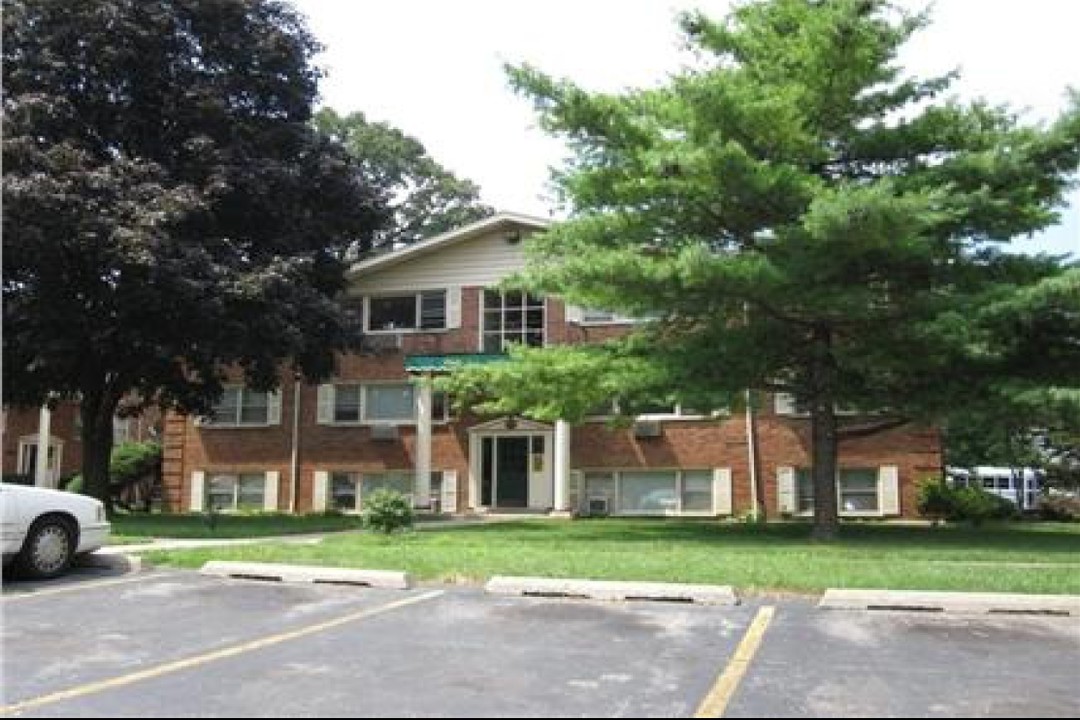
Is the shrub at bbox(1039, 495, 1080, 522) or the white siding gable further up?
the white siding gable

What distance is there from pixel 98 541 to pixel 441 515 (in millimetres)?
15373

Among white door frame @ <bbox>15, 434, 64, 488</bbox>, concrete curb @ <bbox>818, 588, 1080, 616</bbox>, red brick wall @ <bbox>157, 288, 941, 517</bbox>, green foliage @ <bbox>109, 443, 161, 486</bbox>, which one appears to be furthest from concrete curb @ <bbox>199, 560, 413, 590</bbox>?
white door frame @ <bbox>15, 434, 64, 488</bbox>

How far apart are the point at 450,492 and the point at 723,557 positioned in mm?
17987

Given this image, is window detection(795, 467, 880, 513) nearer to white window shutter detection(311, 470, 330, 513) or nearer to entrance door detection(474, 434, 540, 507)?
entrance door detection(474, 434, 540, 507)

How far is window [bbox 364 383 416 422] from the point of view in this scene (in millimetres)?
33000

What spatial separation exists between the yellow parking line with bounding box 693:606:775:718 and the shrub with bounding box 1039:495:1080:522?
2420cm

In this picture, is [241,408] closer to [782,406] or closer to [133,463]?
Result: [133,463]

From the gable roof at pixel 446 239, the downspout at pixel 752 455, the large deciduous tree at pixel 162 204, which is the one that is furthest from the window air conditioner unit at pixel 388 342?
the downspout at pixel 752 455

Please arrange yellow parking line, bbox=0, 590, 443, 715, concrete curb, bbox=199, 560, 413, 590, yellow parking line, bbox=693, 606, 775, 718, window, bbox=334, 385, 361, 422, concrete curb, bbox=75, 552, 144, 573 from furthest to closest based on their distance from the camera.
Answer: window, bbox=334, 385, 361, 422, concrete curb, bbox=75, 552, 144, 573, concrete curb, bbox=199, 560, 413, 590, yellow parking line, bbox=0, 590, 443, 715, yellow parking line, bbox=693, 606, 775, 718

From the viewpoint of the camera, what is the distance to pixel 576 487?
31234 mm

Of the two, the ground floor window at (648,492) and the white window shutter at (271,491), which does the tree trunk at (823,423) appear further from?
the white window shutter at (271,491)

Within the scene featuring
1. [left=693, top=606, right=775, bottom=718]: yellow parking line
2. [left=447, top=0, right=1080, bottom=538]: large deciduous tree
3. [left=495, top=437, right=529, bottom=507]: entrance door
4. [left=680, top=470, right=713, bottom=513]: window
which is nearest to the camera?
[left=693, top=606, right=775, bottom=718]: yellow parking line

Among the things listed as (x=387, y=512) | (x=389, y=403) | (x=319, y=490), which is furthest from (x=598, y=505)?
(x=387, y=512)

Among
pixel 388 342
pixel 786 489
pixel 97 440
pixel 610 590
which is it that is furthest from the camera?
pixel 388 342
